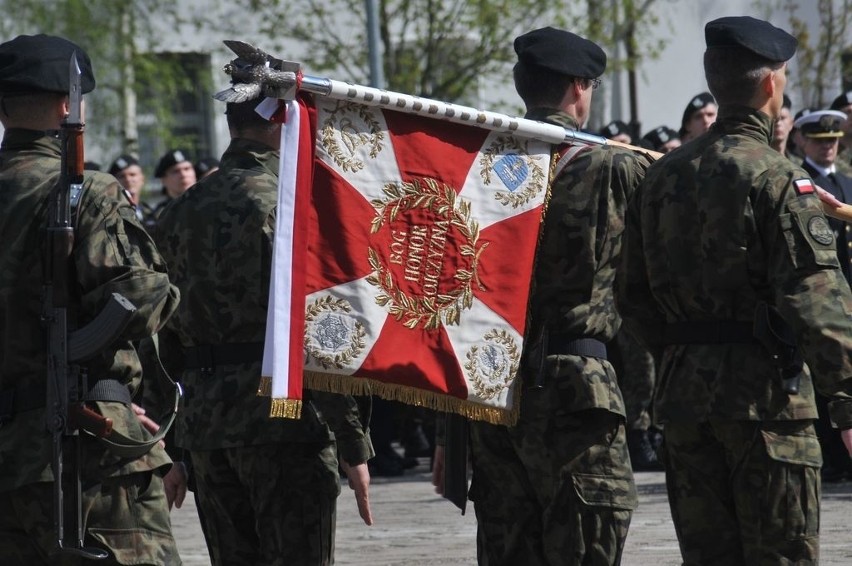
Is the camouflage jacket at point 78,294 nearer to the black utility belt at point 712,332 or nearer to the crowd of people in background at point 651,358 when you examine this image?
the black utility belt at point 712,332

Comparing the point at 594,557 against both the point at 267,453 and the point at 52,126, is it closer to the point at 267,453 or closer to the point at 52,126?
the point at 267,453

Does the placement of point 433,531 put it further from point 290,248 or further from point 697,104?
point 290,248

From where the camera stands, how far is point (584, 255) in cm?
584

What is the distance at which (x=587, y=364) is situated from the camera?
5.81m

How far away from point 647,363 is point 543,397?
597 cm

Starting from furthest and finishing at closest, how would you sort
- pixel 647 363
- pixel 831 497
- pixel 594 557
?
pixel 647 363 → pixel 831 497 → pixel 594 557

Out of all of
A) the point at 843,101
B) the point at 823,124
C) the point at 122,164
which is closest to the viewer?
the point at 823,124

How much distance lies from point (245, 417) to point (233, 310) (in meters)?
0.38

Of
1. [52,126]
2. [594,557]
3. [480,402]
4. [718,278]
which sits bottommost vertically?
[594,557]

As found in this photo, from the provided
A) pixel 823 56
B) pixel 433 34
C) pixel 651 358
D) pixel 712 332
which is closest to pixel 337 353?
pixel 712 332

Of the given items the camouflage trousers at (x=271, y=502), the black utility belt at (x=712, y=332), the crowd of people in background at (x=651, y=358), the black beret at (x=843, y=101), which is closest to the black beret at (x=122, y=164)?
the crowd of people in background at (x=651, y=358)

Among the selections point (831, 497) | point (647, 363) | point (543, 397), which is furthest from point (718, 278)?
point (647, 363)

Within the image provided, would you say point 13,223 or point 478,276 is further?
point 478,276

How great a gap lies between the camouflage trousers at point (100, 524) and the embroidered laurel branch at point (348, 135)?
1.20 meters
